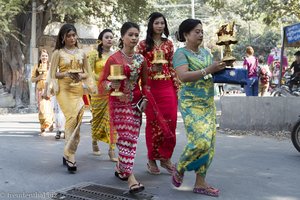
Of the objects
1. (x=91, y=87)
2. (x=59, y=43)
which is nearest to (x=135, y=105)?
(x=91, y=87)

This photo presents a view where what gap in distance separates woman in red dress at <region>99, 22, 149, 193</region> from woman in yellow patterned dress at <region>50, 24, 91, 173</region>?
1.10m

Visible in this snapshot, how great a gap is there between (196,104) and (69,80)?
2.18 meters

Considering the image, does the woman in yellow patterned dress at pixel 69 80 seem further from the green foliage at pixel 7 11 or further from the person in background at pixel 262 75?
the green foliage at pixel 7 11

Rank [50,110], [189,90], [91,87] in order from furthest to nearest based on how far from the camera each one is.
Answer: [50,110] → [91,87] → [189,90]

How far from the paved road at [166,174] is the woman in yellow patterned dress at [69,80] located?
43cm

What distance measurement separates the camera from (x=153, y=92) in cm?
548

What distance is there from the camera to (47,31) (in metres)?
21.8

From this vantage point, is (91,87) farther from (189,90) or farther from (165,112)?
(189,90)

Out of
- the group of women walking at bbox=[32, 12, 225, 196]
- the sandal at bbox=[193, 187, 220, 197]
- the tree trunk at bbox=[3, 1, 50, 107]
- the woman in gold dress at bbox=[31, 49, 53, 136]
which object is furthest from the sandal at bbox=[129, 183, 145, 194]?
the tree trunk at bbox=[3, 1, 50, 107]

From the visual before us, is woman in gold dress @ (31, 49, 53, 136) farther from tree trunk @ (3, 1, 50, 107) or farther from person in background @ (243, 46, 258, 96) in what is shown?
tree trunk @ (3, 1, 50, 107)

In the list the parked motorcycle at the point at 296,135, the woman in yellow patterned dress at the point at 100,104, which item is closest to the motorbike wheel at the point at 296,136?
the parked motorcycle at the point at 296,135

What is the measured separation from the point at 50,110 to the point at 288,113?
5032 millimetres

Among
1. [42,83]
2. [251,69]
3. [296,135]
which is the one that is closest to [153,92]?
[296,135]

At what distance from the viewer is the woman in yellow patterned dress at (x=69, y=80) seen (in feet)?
19.2
